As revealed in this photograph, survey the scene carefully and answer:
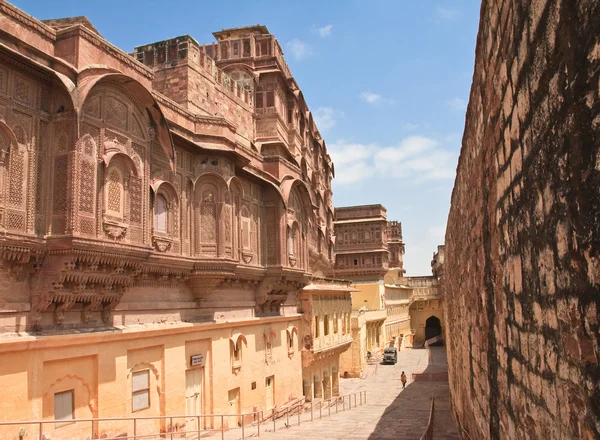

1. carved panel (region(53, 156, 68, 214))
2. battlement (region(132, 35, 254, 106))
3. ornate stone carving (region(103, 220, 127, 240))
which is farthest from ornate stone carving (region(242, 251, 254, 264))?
carved panel (region(53, 156, 68, 214))

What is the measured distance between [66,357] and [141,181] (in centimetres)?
421

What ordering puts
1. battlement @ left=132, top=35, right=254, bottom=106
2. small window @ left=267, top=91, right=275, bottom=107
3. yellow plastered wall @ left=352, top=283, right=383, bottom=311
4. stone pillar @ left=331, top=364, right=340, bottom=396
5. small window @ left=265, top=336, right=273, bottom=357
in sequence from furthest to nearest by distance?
yellow plastered wall @ left=352, top=283, right=383, bottom=311 → stone pillar @ left=331, top=364, right=340, bottom=396 → small window @ left=267, top=91, right=275, bottom=107 → small window @ left=265, top=336, right=273, bottom=357 → battlement @ left=132, top=35, right=254, bottom=106

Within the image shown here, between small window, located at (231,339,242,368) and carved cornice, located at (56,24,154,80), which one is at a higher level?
carved cornice, located at (56,24,154,80)

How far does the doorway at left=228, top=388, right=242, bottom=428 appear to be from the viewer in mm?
18405

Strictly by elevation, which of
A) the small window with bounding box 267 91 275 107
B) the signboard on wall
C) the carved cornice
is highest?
the small window with bounding box 267 91 275 107

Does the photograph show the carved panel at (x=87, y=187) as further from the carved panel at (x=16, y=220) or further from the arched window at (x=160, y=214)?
the arched window at (x=160, y=214)

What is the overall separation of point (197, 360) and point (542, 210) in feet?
48.2

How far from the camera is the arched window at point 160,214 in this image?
1509 centimetres

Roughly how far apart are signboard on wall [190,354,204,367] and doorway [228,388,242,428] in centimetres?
222

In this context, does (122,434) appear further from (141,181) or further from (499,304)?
(499,304)

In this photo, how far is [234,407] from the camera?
18688 mm

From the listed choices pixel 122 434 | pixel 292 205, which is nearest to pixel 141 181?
pixel 122 434

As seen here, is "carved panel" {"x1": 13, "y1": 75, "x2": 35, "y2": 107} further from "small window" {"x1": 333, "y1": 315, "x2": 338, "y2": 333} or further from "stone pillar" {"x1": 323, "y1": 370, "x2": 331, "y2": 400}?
"small window" {"x1": 333, "y1": 315, "x2": 338, "y2": 333}

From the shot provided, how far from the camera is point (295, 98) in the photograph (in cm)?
3158
